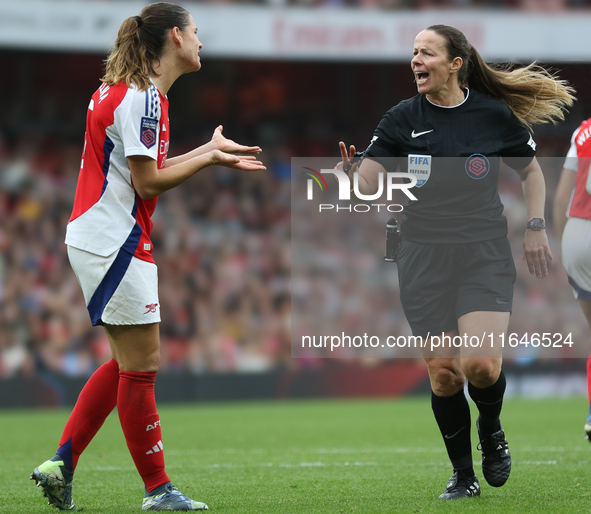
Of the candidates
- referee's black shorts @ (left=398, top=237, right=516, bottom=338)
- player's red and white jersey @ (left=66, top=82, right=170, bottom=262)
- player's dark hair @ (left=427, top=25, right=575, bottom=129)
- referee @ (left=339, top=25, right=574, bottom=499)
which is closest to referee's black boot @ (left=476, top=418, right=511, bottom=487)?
referee @ (left=339, top=25, right=574, bottom=499)

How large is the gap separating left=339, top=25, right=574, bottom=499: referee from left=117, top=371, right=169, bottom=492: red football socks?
1382mm

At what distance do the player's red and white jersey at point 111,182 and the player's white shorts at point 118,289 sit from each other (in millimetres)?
45

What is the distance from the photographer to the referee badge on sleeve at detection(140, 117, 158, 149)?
3.81 metres

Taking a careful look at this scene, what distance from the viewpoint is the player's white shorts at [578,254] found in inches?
192

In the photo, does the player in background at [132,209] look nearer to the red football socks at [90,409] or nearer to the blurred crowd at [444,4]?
the red football socks at [90,409]

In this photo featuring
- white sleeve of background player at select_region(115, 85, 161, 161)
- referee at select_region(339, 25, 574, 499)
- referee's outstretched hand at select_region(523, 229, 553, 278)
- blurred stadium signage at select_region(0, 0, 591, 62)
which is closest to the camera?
white sleeve of background player at select_region(115, 85, 161, 161)

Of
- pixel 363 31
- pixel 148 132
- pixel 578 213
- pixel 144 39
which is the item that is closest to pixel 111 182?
pixel 148 132

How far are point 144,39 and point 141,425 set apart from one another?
5.65 ft

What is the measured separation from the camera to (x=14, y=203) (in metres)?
14.2

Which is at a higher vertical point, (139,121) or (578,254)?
(139,121)

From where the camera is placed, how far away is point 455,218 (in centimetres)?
439

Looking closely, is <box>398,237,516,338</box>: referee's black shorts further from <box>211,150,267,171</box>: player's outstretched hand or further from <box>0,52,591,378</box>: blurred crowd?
<box>0,52,591,378</box>: blurred crowd

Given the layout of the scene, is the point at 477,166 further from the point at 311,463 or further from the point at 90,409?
the point at 311,463

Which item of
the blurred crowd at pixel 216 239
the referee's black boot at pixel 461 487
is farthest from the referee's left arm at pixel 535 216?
the blurred crowd at pixel 216 239
